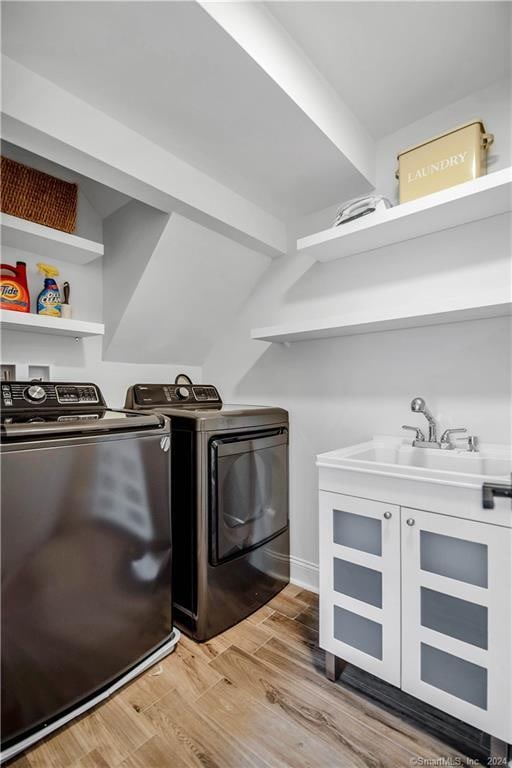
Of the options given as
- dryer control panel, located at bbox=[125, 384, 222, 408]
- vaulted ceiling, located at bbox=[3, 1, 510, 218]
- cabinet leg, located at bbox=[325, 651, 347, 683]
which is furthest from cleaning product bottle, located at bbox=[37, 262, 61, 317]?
cabinet leg, located at bbox=[325, 651, 347, 683]

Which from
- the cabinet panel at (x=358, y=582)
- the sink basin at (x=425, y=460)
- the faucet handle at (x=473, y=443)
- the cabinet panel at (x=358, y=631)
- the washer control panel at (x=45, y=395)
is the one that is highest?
the washer control panel at (x=45, y=395)

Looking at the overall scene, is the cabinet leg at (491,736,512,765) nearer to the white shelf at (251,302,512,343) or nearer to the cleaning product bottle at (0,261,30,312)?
the white shelf at (251,302,512,343)

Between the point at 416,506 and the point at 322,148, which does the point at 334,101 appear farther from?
the point at 416,506

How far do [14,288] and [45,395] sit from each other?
0.61 metres

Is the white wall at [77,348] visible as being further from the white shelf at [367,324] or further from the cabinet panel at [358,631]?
the cabinet panel at [358,631]

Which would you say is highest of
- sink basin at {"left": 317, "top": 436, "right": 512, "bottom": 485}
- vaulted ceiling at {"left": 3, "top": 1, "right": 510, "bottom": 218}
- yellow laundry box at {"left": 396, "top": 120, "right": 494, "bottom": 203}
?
vaulted ceiling at {"left": 3, "top": 1, "right": 510, "bottom": 218}

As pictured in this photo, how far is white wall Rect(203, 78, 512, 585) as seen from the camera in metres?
1.63

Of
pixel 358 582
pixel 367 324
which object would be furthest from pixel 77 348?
pixel 358 582

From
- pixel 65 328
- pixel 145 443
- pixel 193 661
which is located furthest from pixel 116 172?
pixel 193 661

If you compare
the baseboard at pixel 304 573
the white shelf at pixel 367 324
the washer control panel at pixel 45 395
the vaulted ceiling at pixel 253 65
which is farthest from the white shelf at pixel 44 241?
the baseboard at pixel 304 573

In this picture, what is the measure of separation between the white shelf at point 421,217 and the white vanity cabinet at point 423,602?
1.22 meters

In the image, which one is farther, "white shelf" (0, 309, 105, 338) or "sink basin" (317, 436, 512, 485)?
"white shelf" (0, 309, 105, 338)

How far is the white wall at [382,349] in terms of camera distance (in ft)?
5.34

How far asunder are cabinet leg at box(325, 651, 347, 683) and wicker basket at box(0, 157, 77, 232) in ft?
8.00
